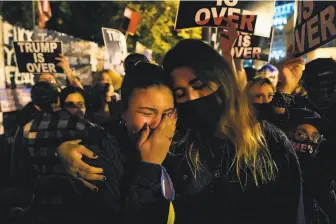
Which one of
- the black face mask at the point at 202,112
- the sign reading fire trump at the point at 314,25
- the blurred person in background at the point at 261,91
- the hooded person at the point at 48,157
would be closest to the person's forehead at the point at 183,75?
the black face mask at the point at 202,112

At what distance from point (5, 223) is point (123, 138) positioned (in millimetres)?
3861

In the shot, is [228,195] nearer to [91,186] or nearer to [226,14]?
[91,186]

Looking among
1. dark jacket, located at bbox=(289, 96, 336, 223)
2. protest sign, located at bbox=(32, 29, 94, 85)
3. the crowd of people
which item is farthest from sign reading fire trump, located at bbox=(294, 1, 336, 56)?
protest sign, located at bbox=(32, 29, 94, 85)

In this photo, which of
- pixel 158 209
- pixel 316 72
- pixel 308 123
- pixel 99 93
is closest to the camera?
pixel 158 209

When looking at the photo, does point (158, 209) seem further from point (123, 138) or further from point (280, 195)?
point (280, 195)

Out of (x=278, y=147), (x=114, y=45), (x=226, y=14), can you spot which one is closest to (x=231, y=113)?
(x=278, y=147)

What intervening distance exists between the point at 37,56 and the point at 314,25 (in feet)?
16.4

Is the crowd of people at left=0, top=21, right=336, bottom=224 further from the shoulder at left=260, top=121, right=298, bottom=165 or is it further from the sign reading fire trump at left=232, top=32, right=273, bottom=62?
the sign reading fire trump at left=232, top=32, right=273, bottom=62

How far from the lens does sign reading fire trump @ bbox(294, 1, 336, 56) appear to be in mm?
3572

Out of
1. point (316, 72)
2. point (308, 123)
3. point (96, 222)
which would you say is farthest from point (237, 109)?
point (316, 72)

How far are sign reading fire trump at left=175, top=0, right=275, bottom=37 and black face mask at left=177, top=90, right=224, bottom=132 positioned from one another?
3.07 m

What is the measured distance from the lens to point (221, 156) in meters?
1.77

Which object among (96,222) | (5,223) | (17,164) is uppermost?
(96,222)

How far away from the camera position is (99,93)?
614 centimetres
